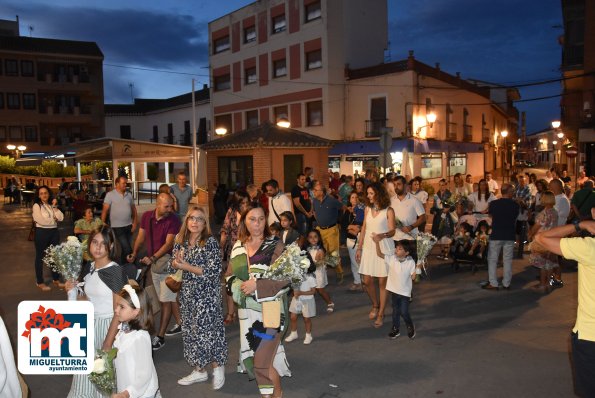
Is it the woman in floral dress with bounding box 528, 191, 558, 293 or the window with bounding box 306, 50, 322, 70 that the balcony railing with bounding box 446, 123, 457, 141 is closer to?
the window with bounding box 306, 50, 322, 70

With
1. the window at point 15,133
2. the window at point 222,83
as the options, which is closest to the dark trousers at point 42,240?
the window at point 222,83

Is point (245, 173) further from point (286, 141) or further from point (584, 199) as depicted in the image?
point (584, 199)

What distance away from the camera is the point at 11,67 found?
42.6 meters

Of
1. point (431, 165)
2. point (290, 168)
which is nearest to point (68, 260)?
point (290, 168)

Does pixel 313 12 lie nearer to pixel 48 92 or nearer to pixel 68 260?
pixel 68 260

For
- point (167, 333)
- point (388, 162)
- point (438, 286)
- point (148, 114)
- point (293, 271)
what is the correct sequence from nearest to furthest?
point (293, 271)
point (167, 333)
point (438, 286)
point (388, 162)
point (148, 114)

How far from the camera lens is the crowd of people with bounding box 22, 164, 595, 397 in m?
4.18

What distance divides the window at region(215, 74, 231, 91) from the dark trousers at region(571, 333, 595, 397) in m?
34.0

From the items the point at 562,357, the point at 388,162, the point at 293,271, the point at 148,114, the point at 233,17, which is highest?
the point at 233,17

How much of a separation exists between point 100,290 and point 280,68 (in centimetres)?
2855

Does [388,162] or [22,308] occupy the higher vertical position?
[388,162]

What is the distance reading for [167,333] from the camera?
6.56 meters

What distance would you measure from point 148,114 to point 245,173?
35.7 m

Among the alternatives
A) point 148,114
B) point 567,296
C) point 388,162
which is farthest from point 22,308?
point 148,114
